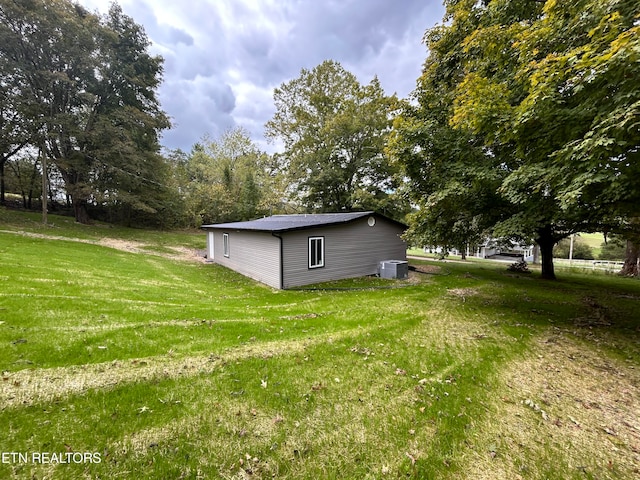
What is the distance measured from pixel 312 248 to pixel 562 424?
8555 mm

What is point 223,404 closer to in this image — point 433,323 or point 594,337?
point 433,323

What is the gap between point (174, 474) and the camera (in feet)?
7.32

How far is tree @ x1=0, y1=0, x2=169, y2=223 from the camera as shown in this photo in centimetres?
1772

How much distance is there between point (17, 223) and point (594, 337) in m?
27.5

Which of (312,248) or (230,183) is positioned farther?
(230,183)

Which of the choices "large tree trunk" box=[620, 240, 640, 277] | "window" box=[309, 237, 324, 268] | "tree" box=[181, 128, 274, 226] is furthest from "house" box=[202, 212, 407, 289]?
"tree" box=[181, 128, 274, 226]

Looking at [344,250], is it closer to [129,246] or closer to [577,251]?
[129,246]

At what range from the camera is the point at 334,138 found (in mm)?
20328

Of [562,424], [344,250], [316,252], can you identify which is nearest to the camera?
[562,424]

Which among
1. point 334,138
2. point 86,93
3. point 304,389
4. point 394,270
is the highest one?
point 86,93

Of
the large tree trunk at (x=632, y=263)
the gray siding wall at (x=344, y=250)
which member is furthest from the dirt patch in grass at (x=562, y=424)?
the large tree trunk at (x=632, y=263)

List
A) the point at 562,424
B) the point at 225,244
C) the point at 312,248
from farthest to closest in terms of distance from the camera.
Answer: the point at 225,244
the point at 312,248
the point at 562,424

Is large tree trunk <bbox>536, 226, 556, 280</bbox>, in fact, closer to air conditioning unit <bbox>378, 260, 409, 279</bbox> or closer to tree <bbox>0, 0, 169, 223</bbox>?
air conditioning unit <bbox>378, 260, 409, 279</bbox>

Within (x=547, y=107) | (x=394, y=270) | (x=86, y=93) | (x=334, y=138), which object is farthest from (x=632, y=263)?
(x=86, y=93)
